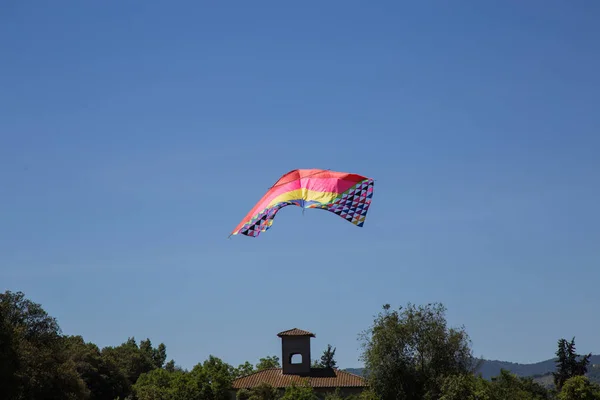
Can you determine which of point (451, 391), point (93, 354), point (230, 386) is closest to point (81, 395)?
point (230, 386)

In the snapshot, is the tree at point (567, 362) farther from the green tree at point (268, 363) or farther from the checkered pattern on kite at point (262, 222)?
the checkered pattern on kite at point (262, 222)

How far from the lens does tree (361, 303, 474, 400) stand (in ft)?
197

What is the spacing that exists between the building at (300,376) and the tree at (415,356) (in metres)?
7.48

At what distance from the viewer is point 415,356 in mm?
60844

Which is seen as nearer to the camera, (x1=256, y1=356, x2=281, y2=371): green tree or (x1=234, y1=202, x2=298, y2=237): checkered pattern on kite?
(x1=234, y1=202, x2=298, y2=237): checkered pattern on kite

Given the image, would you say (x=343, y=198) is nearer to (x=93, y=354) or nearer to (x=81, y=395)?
(x=81, y=395)

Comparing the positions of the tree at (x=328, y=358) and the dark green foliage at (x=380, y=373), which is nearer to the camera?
the dark green foliage at (x=380, y=373)

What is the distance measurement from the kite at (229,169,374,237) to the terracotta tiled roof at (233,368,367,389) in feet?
132

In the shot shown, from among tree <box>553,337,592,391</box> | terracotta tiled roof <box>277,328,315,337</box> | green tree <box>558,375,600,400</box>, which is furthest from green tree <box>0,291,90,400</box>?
tree <box>553,337,592,391</box>

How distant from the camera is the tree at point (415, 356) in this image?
60.1m

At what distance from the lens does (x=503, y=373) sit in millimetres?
61906

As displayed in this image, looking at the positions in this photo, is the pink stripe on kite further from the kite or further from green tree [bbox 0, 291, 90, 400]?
green tree [bbox 0, 291, 90, 400]

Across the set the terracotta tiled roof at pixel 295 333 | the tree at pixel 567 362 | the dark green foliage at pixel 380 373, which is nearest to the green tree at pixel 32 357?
Answer: the dark green foliage at pixel 380 373

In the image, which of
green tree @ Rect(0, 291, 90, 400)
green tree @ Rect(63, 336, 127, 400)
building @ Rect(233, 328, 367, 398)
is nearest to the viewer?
green tree @ Rect(0, 291, 90, 400)
